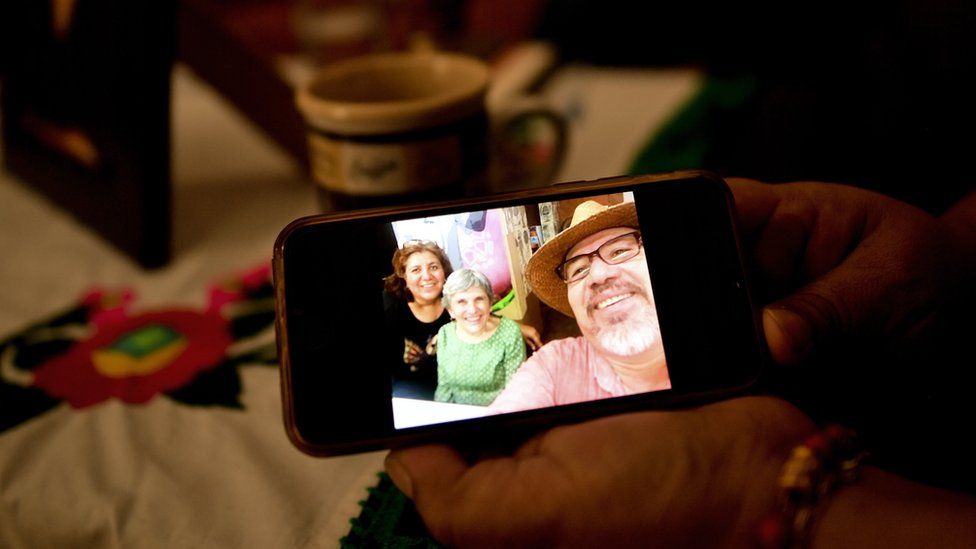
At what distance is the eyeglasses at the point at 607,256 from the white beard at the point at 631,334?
3cm

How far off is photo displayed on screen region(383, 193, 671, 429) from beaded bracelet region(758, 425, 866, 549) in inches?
2.4

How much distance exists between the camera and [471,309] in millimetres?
288

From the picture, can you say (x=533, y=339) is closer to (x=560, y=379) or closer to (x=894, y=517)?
(x=560, y=379)

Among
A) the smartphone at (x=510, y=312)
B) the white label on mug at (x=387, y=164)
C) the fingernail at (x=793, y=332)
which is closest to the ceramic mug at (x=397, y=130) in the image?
the white label on mug at (x=387, y=164)

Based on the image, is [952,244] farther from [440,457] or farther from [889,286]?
[440,457]

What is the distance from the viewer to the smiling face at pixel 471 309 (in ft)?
Result: 0.94

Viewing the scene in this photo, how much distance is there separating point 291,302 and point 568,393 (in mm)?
127

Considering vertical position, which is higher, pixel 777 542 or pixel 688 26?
pixel 688 26

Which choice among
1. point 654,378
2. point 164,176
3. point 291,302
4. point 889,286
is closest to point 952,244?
point 889,286

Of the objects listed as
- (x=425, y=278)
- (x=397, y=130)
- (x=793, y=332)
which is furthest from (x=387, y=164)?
(x=793, y=332)

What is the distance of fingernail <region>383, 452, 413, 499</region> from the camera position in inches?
10.5

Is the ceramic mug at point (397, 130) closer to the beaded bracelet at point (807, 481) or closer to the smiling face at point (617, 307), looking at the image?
the smiling face at point (617, 307)

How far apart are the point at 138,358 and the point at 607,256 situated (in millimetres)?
299

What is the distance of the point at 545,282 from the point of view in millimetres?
290
